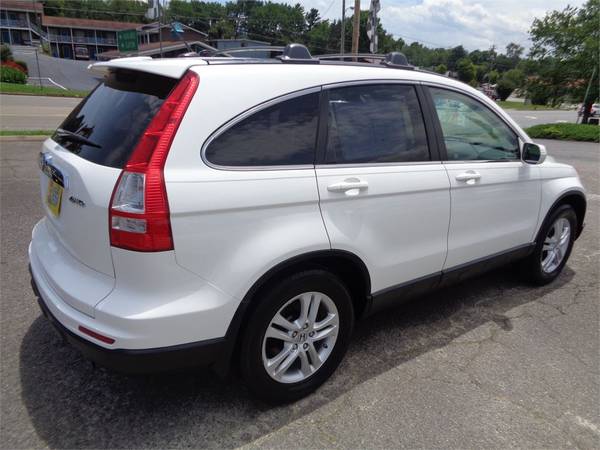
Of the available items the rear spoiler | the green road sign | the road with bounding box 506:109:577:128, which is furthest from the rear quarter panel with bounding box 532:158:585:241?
the road with bounding box 506:109:577:128

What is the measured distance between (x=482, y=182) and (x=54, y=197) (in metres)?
2.70

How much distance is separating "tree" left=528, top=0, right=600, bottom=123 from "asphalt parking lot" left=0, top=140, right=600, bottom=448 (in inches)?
863

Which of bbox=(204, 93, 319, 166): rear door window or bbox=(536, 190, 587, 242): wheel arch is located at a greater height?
bbox=(204, 93, 319, 166): rear door window

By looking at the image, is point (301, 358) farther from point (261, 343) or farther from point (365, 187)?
point (365, 187)

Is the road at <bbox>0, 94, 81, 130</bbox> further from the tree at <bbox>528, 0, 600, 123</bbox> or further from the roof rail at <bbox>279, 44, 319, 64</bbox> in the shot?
the tree at <bbox>528, 0, 600, 123</bbox>

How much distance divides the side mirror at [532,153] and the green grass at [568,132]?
51.0 ft

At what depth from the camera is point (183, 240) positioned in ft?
6.34

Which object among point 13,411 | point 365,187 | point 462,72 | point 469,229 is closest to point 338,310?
point 365,187

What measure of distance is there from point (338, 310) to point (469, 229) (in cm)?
124

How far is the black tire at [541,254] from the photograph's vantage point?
394 cm

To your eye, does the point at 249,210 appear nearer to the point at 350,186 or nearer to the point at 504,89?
the point at 350,186

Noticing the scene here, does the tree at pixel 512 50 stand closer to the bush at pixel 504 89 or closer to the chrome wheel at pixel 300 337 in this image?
the bush at pixel 504 89

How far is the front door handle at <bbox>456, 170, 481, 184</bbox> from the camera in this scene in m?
3.02

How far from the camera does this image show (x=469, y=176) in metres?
3.06
